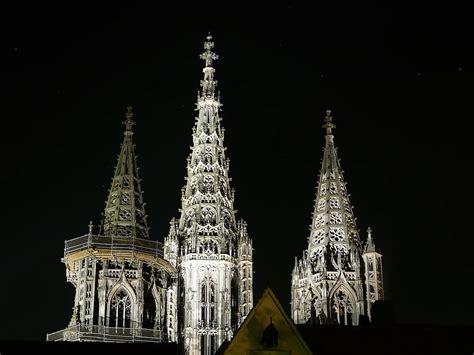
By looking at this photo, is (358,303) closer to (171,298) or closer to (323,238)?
(323,238)

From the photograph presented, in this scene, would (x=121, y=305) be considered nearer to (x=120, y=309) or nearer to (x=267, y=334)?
(x=120, y=309)

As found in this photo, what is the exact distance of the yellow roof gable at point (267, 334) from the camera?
4722 cm

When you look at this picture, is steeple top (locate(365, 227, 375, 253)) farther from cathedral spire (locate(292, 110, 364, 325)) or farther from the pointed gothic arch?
the pointed gothic arch

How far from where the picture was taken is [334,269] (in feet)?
348

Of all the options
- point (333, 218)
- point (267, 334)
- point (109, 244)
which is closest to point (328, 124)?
point (333, 218)

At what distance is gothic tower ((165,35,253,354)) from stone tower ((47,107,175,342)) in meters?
4.26

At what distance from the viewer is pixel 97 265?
93.6 meters

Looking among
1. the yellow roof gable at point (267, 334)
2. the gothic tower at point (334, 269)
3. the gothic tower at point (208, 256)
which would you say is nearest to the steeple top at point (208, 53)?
the gothic tower at point (208, 256)

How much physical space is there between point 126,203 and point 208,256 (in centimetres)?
950

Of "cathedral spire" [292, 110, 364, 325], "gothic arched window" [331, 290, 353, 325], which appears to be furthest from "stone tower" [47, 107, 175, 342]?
"gothic arched window" [331, 290, 353, 325]

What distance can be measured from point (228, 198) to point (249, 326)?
61.9 m

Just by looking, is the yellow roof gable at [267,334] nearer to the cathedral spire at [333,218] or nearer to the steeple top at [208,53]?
the cathedral spire at [333,218]

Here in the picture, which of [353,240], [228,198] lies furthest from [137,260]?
[353,240]

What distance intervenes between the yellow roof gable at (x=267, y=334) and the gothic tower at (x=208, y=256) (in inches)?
2021
